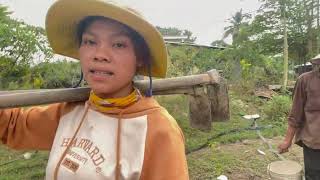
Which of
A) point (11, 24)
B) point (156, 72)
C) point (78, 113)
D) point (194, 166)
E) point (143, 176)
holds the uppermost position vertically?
point (11, 24)

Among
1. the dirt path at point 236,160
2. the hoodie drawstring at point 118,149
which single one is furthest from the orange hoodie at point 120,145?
the dirt path at point 236,160

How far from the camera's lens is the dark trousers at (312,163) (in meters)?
3.48

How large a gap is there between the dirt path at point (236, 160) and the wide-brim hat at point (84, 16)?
3.76 m

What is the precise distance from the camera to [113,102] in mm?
1400

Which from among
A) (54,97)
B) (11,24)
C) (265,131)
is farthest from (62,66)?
(54,97)

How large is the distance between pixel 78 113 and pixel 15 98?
0.25 meters

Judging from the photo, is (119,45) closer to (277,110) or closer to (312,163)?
(312,163)

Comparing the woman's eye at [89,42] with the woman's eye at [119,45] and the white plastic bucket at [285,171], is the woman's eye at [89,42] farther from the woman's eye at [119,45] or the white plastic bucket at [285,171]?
the white plastic bucket at [285,171]

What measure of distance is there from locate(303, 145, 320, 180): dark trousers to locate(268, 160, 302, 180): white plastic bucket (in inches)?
13.7

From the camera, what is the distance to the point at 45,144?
1.60m

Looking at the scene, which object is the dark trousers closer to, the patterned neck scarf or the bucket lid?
the bucket lid

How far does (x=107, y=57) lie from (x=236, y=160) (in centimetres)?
471

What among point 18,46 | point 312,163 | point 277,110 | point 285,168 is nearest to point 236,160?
point 285,168

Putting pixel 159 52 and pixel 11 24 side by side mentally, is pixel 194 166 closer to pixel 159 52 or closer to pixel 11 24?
pixel 11 24
